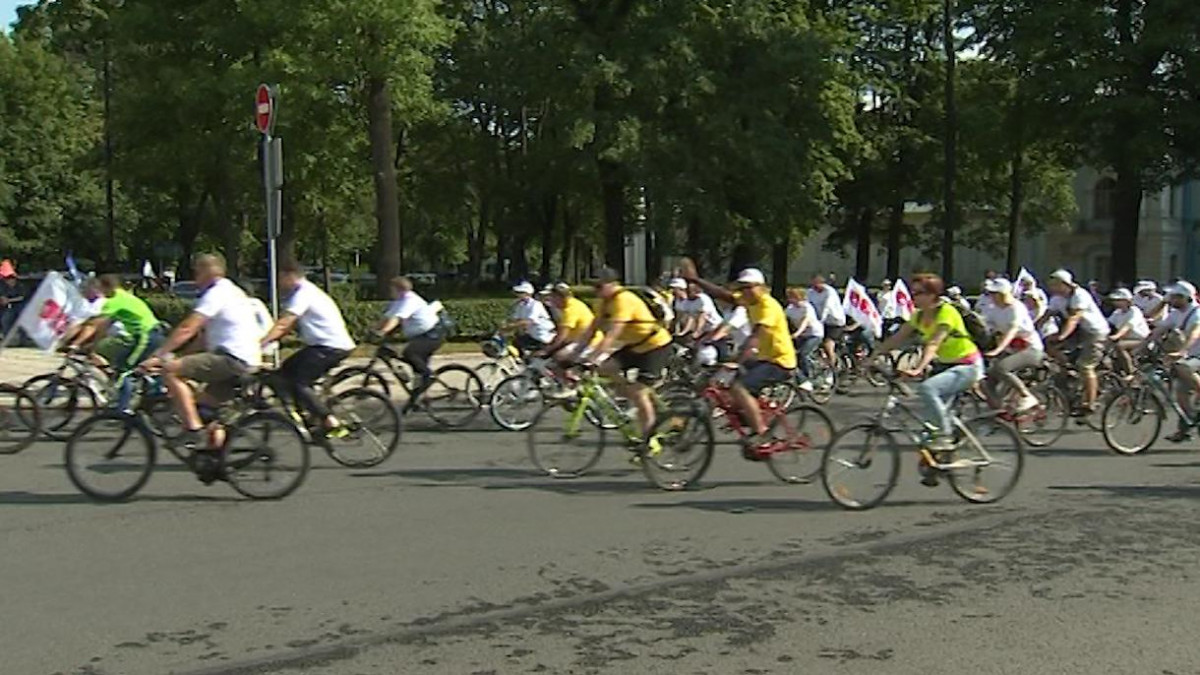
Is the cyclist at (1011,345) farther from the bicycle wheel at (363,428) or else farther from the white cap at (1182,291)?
the bicycle wheel at (363,428)

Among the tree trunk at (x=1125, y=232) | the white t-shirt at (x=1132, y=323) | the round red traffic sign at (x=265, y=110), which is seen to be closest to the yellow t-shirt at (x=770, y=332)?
the white t-shirt at (x=1132, y=323)

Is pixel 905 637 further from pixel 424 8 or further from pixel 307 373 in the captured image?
pixel 424 8

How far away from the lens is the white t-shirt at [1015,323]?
12734mm

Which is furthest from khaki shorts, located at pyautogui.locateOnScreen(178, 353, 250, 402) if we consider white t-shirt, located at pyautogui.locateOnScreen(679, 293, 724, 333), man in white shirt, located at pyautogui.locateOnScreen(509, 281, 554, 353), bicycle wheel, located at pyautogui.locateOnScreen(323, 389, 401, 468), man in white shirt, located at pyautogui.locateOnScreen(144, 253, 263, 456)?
white t-shirt, located at pyautogui.locateOnScreen(679, 293, 724, 333)

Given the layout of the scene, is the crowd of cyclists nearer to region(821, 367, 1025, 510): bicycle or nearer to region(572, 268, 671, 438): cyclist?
region(572, 268, 671, 438): cyclist

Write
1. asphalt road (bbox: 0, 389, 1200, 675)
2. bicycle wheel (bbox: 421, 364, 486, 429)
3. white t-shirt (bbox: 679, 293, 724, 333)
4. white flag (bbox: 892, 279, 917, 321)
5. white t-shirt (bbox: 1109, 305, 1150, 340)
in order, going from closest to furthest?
asphalt road (bbox: 0, 389, 1200, 675), bicycle wheel (bbox: 421, 364, 486, 429), white t-shirt (bbox: 1109, 305, 1150, 340), white t-shirt (bbox: 679, 293, 724, 333), white flag (bbox: 892, 279, 917, 321)

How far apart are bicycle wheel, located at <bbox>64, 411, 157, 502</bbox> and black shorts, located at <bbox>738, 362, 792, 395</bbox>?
4.57 metres

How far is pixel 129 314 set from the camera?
42.7 feet

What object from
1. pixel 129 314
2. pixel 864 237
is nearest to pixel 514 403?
pixel 129 314

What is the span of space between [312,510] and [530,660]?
13.3 feet

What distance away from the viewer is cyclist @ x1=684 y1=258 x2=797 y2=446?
10.5 m

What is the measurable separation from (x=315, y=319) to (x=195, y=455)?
5.82 feet

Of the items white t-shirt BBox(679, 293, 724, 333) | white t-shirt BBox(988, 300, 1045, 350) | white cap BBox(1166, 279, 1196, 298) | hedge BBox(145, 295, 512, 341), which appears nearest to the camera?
white t-shirt BBox(988, 300, 1045, 350)

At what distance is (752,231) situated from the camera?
40562 mm
